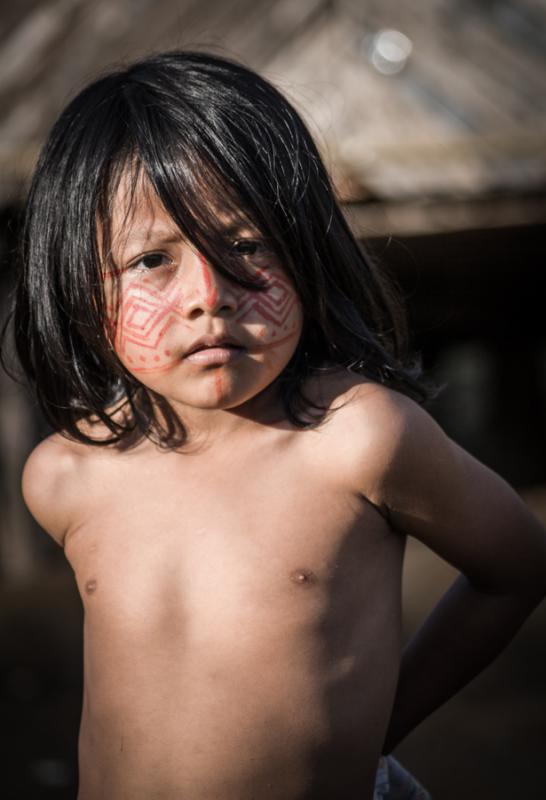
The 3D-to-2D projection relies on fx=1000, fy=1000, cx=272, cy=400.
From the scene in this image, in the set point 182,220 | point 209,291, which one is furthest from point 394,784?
point 182,220

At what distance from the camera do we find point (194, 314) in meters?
1.49

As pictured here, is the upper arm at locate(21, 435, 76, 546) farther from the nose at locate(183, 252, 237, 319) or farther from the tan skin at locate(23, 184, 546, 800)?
the nose at locate(183, 252, 237, 319)

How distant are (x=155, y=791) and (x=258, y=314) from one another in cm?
75

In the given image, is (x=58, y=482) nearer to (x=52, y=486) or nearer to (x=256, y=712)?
(x=52, y=486)

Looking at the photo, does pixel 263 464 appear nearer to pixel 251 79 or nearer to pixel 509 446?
pixel 251 79

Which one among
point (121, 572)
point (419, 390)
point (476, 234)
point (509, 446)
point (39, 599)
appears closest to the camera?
point (121, 572)

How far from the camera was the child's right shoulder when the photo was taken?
1.72 metres

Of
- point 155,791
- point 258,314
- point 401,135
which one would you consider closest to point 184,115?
point 258,314

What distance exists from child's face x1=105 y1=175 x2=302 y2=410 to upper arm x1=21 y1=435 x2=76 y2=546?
0.95ft

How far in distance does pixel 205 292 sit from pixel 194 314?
0.15 ft

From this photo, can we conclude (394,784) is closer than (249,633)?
No

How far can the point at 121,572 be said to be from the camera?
1611 millimetres

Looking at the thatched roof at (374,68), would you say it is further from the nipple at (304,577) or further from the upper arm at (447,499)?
the nipple at (304,577)

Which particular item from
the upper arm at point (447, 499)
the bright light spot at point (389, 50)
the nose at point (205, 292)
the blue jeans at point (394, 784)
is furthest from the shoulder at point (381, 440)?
Answer: the bright light spot at point (389, 50)
